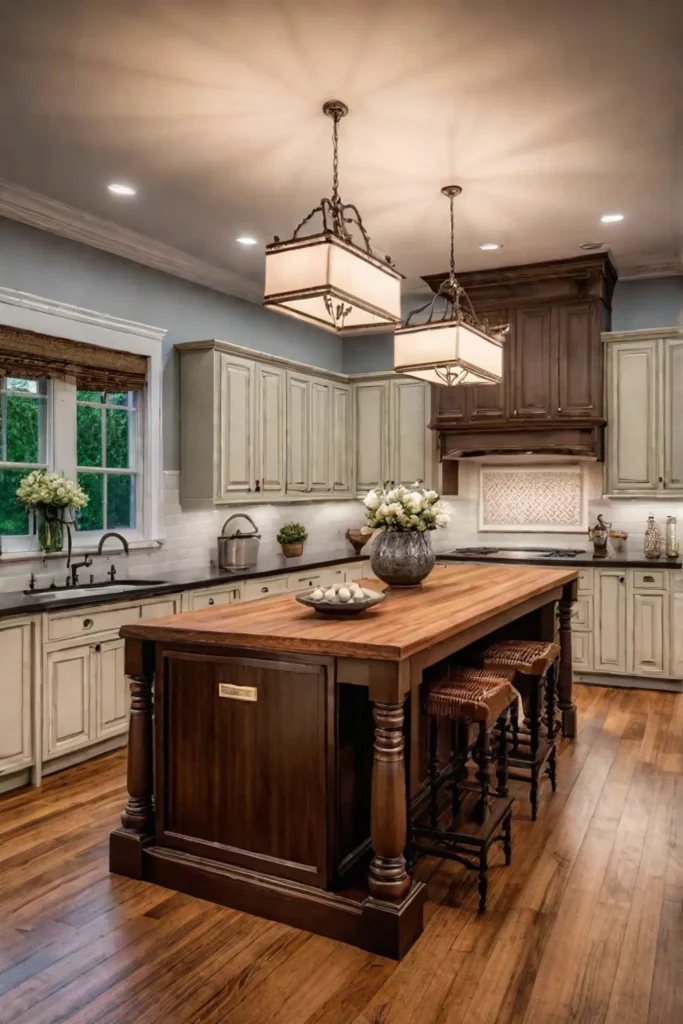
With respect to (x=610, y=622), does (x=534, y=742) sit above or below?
below

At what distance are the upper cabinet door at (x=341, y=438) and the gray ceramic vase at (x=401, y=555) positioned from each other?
3.11m

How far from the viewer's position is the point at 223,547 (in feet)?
18.7

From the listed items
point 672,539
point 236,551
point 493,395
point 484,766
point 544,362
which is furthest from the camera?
point 493,395

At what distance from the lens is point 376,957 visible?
246cm

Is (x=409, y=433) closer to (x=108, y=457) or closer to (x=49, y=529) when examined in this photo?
(x=108, y=457)

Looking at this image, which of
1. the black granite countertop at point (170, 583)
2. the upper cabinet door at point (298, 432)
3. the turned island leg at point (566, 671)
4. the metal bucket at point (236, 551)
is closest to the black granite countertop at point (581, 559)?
the black granite countertop at point (170, 583)

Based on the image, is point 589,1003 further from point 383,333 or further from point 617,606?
point 383,333

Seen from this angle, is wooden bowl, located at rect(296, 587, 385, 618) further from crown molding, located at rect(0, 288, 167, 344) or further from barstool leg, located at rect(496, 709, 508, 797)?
crown molding, located at rect(0, 288, 167, 344)

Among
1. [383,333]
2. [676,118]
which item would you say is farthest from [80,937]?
[383,333]

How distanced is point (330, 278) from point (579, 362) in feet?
12.1

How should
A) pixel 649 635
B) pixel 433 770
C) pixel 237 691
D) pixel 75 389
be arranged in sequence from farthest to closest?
1. pixel 649 635
2. pixel 75 389
3. pixel 433 770
4. pixel 237 691

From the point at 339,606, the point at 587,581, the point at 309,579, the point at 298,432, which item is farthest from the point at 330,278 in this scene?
the point at 587,581

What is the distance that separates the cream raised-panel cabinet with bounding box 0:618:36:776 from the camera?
3.77 m

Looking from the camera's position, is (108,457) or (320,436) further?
(320,436)
